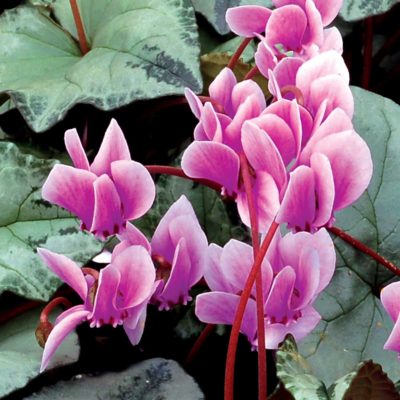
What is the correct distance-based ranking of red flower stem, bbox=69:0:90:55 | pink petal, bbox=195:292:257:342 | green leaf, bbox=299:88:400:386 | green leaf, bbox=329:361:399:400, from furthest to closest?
red flower stem, bbox=69:0:90:55, green leaf, bbox=299:88:400:386, pink petal, bbox=195:292:257:342, green leaf, bbox=329:361:399:400

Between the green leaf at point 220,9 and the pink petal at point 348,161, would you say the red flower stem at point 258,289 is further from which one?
the green leaf at point 220,9

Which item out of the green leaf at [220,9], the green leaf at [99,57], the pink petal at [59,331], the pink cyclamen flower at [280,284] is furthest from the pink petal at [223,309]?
the green leaf at [220,9]

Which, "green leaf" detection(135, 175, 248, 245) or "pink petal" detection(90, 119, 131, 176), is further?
"green leaf" detection(135, 175, 248, 245)

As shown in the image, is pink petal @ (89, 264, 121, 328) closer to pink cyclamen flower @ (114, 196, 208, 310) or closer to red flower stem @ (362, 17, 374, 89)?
pink cyclamen flower @ (114, 196, 208, 310)

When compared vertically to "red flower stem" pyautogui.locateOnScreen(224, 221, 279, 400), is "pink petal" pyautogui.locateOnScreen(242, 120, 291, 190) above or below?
above

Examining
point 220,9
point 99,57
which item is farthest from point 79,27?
point 220,9

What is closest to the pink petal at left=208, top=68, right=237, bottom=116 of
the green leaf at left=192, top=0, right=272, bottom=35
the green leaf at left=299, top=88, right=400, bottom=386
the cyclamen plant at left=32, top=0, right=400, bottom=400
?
the cyclamen plant at left=32, top=0, right=400, bottom=400

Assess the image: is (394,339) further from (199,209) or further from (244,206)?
(199,209)
